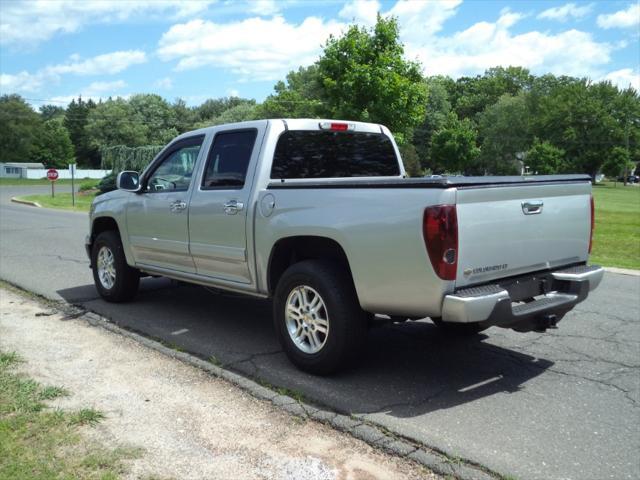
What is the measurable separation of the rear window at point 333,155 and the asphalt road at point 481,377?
161 cm

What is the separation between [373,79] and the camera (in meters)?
31.4

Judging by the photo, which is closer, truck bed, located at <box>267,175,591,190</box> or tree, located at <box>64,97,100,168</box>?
truck bed, located at <box>267,175,591,190</box>

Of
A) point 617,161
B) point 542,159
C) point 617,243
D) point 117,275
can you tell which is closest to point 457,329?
point 117,275

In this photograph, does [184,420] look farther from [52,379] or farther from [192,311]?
[192,311]

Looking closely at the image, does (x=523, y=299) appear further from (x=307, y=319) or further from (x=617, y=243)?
(x=617, y=243)

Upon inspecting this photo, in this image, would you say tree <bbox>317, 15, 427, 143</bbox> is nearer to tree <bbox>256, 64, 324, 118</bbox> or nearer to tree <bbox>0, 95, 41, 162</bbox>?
tree <bbox>256, 64, 324, 118</bbox>

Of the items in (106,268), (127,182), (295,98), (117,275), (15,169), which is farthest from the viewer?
(15,169)

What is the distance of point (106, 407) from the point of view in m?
3.99

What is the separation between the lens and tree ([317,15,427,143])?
31.6 meters

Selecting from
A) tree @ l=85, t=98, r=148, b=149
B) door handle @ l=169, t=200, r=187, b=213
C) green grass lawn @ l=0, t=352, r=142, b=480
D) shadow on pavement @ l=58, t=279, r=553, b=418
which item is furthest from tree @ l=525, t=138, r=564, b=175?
green grass lawn @ l=0, t=352, r=142, b=480

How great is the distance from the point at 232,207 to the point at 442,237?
210 cm

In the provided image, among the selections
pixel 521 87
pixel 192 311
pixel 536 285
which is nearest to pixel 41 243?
pixel 192 311

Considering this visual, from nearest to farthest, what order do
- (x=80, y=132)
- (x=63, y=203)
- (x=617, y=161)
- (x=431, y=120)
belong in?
(x=63, y=203) < (x=617, y=161) < (x=431, y=120) < (x=80, y=132)

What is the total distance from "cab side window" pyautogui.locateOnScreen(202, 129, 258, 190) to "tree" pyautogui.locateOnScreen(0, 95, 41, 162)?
95961 mm
